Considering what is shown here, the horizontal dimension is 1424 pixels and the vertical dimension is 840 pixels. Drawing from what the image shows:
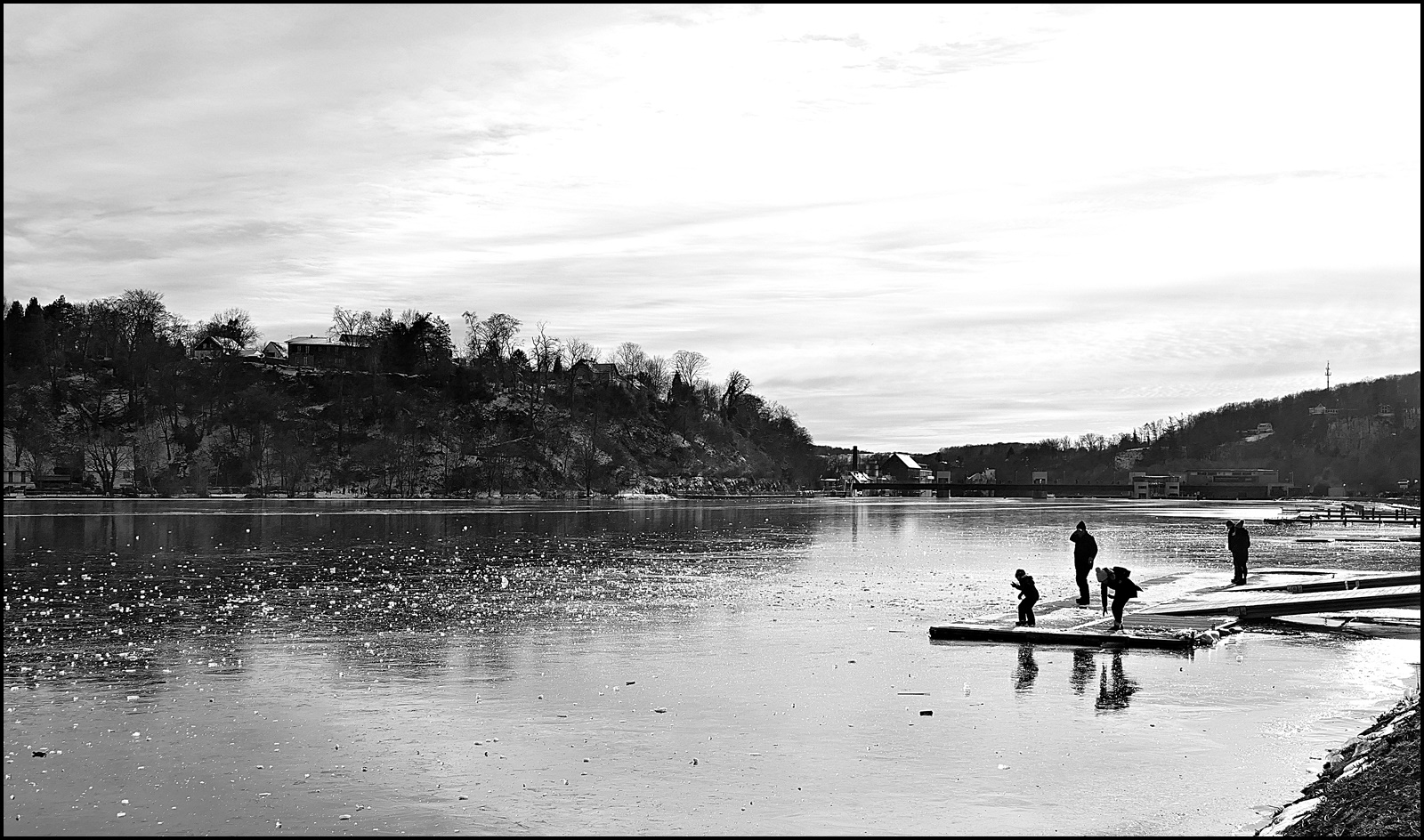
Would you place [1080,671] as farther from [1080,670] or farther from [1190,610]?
[1190,610]

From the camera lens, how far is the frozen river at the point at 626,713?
1062cm

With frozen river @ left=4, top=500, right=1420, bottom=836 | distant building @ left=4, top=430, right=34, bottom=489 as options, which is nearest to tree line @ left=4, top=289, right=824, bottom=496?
distant building @ left=4, top=430, right=34, bottom=489

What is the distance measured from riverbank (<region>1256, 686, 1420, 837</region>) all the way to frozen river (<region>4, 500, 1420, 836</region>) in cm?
37

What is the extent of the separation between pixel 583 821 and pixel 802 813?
1881mm

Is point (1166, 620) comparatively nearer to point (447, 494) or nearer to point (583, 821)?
point (583, 821)

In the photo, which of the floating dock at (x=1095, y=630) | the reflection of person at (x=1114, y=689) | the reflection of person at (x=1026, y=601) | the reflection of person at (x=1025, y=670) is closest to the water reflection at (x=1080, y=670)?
the reflection of person at (x=1114, y=689)

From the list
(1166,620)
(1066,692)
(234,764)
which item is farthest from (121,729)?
(1166,620)

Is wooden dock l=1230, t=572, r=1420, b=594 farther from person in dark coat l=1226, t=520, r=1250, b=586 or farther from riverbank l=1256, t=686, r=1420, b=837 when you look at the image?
riverbank l=1256, t=686, r=1420, b=837

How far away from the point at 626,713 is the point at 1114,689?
6388mm

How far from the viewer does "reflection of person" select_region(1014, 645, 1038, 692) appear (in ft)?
52.5

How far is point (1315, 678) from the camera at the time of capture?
16609 millimetres

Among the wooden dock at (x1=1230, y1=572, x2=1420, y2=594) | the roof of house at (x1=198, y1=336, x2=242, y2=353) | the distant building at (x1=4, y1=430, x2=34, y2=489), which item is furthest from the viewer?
the roof of house at (x1=198, y1=336, x2=242, y2=353)

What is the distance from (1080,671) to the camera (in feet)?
56.2

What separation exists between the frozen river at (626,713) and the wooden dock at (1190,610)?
749 mm
